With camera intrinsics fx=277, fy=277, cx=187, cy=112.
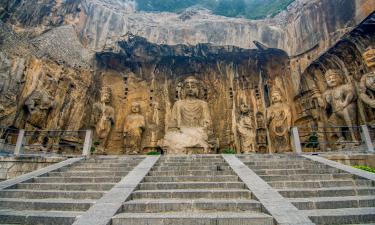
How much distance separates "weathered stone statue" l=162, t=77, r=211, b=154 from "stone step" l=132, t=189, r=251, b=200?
715cm

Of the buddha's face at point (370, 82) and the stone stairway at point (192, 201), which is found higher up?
the buddha's face at point (370, 82)

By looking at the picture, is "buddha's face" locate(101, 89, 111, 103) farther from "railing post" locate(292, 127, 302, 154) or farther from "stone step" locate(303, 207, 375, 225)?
"stone step" locate(303, 207, 375, 225)

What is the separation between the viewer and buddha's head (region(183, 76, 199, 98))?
14.2m

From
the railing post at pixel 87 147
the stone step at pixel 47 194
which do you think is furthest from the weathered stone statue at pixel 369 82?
the railing post at pixel 87 147

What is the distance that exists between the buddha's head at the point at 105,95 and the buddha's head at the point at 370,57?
11.1m

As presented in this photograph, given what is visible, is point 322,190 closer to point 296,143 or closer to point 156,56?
point 296,143

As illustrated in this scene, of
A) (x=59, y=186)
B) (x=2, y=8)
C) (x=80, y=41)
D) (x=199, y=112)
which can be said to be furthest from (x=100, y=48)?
(x=59, y=186)

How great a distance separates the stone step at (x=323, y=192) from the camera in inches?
185

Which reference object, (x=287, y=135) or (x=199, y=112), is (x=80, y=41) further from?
(x=287, y=135)

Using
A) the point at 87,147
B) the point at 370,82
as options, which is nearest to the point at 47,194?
the point at 87,147

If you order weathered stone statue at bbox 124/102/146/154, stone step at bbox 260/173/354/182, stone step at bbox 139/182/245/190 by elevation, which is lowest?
stone step at bbox 139/182/245/190

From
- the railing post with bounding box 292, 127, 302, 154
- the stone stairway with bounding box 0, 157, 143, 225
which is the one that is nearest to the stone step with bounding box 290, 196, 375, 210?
the stone stairway with bounding box 0, 157, 143, 225

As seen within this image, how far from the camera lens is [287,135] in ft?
41.3

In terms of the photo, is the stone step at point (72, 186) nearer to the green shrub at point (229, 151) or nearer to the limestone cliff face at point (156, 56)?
the limestone cliff face at point (156, 56)
